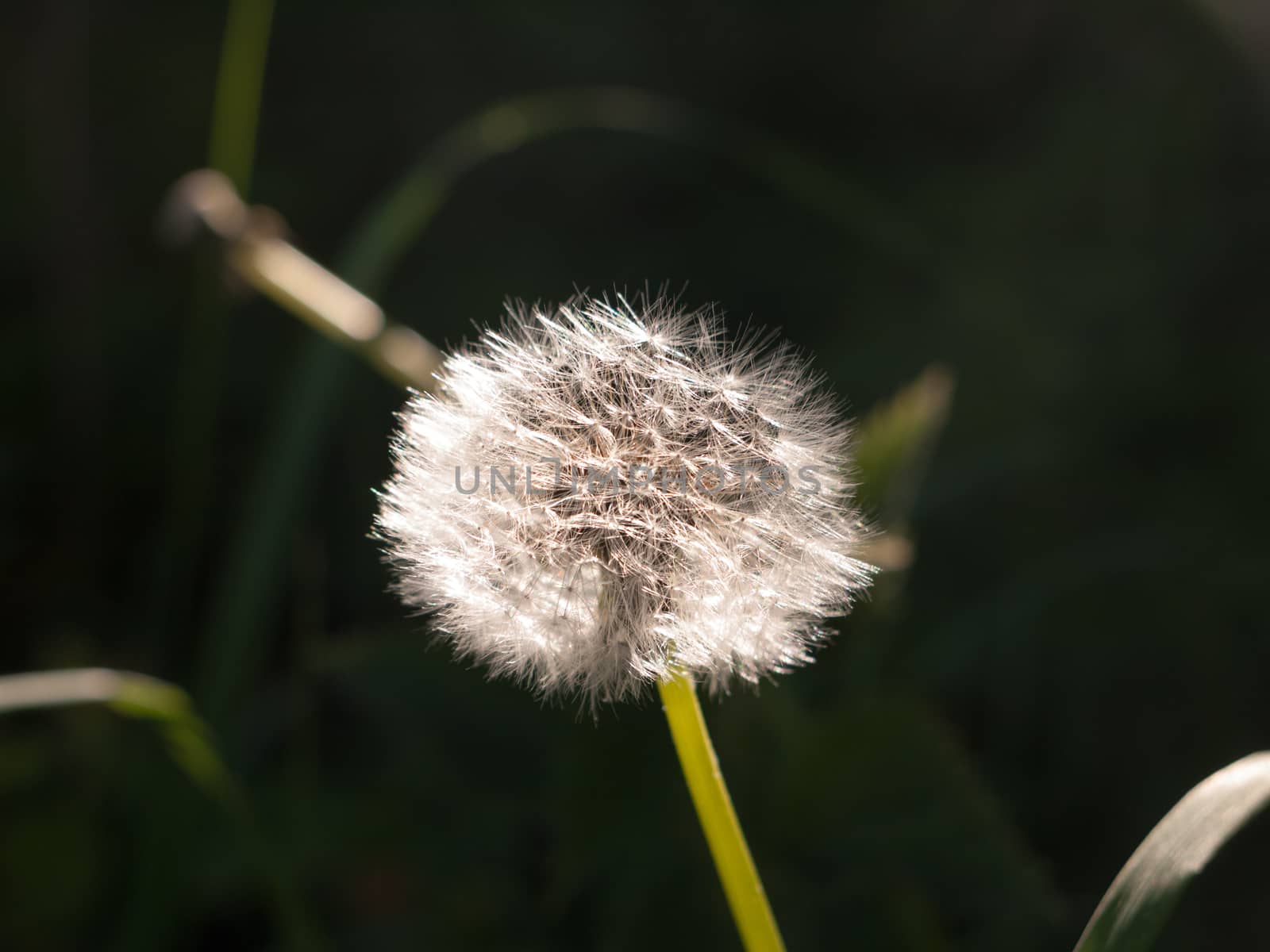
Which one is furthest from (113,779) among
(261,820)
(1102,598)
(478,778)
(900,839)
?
(1102,598)

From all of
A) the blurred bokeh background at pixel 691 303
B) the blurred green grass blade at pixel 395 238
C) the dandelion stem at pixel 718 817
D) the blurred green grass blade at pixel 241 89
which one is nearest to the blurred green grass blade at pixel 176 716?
the blurred bokeh background at pixel 691 303

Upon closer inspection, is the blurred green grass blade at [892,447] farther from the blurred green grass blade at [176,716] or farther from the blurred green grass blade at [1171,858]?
the blurred green grass blade at [176,716]

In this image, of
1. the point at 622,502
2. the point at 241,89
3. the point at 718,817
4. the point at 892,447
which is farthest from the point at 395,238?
the point at 718,817

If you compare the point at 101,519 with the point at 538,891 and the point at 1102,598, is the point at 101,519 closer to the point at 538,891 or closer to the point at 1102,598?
the point at 538,891

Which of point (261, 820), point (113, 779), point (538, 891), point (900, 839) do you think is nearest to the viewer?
point (900, 839)

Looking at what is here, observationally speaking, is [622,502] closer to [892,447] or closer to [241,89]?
[892,447]
